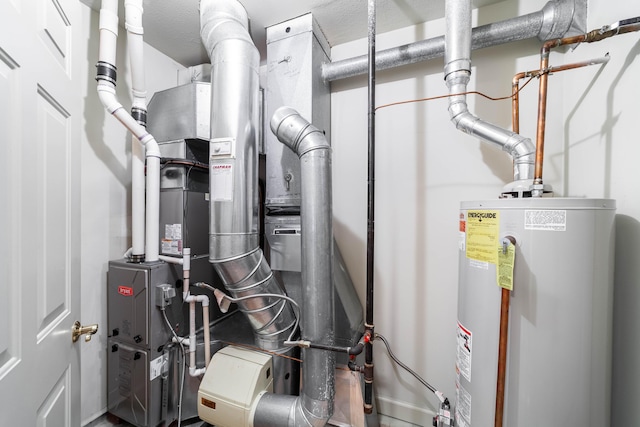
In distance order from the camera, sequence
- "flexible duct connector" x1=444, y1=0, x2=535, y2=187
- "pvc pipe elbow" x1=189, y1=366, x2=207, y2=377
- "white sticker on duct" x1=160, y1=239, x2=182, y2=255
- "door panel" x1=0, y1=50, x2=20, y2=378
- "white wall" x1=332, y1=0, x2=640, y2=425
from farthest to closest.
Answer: "white sticker on duct" x1=160, y1=239, x2=182, y2=255, "pvc pipe elbow" x1=189, y1=366, x2=207, y2=377, "white wall" x1=332, y1=0, x2=640, y2=425, "flexible duct connector" x1=444, y1=0, x2=535, y2=187, "door panel" x1=0, y1=50, x2=20, y2=378

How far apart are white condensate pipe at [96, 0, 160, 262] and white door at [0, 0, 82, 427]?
0.51 m

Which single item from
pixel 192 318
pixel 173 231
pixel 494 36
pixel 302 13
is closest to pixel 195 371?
pixel 192 318

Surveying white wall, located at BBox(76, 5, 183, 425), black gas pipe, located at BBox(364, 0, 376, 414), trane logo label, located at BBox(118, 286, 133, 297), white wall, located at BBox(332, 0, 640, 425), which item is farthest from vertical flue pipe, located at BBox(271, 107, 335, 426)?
white wall, located at BBox(76, 5, 183, 425)

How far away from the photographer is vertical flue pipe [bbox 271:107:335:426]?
1.16 m

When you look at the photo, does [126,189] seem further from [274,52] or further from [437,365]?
[437,365]

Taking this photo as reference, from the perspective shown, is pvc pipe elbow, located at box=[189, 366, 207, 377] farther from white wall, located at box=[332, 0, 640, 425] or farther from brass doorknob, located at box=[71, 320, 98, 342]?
white wall, located at box=[332, 0, 640, 425]

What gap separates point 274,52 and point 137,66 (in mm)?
825

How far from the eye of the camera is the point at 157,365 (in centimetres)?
131

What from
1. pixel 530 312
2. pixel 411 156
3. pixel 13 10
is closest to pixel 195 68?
pixel 13 10

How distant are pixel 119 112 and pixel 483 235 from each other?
1875 millimetres

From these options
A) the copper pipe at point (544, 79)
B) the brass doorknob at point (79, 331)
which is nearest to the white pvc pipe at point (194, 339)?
the brass doorknob at point (79, 331)

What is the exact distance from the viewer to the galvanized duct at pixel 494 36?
1.11 metres

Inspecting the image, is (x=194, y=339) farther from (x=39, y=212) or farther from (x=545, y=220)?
(x=545, y=220)

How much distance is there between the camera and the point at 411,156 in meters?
1.53
